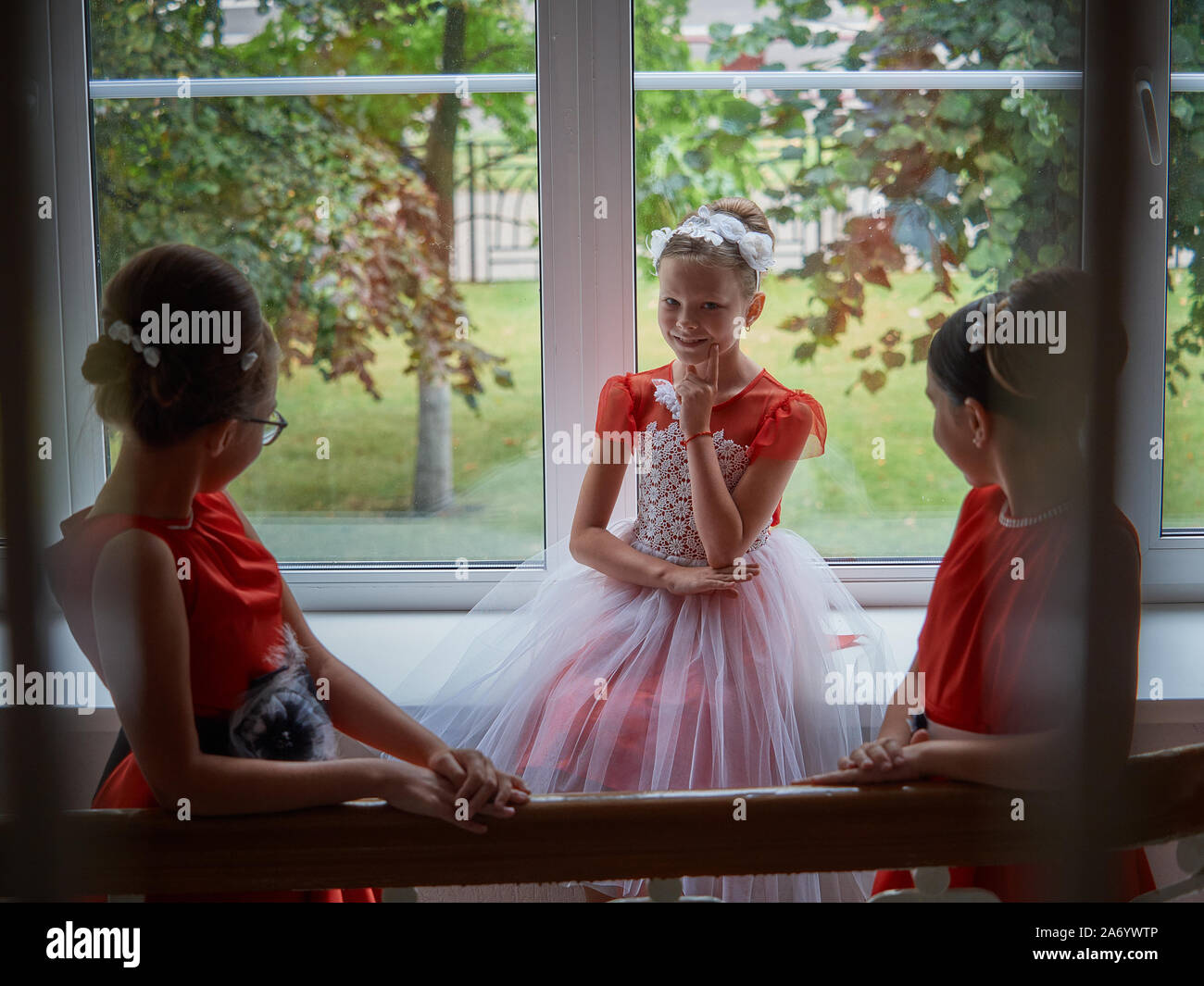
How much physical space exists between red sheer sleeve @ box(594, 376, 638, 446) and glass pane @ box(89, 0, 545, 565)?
240 millimetres

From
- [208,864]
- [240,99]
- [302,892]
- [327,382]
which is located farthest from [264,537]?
[208,864]

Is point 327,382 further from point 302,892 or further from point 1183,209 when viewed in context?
point 1183,209

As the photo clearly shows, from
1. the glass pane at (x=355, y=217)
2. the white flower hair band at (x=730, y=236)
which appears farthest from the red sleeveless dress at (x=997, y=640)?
the glass pane at (x=355, y=217)

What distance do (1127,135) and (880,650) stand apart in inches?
35.0

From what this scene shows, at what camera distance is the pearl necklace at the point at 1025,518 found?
2.62 ft

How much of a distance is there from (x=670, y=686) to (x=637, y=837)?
16.4 inches

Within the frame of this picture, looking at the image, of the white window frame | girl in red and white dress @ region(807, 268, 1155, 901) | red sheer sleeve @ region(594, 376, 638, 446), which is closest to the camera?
girl in red and white dress @ region(807, 268, 1155, 901)

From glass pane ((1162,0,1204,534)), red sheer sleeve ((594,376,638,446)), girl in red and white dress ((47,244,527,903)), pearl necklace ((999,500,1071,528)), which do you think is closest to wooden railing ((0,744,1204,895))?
girl in red and white dress ((47,244,527,903))

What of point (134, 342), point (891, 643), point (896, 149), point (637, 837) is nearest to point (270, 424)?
point (134, 342)

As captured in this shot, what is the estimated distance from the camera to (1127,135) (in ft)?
1.70

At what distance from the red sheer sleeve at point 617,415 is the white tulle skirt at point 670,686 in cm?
15

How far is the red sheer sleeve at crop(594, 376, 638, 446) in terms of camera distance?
4.40 feet

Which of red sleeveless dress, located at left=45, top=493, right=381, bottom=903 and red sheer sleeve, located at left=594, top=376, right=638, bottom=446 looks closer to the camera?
red sleeveless dress, located at left=45, top=493, right=381, bottom=903

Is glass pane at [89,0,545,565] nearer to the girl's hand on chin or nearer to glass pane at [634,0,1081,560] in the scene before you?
glass pane at [634,0,1081,560]
